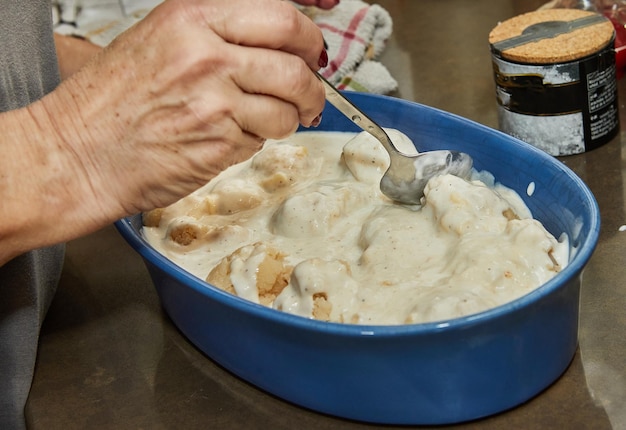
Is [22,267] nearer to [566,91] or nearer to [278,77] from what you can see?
[278,77]

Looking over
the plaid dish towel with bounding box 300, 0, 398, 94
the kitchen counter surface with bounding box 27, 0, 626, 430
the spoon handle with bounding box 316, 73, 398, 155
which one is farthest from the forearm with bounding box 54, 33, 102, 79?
the spoon handle with bounding box 316, 73, 398, 155

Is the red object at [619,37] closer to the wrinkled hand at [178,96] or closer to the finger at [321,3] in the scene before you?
A: the finger at [321,3]

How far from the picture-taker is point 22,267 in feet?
3.59

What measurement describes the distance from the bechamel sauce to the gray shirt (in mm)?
153

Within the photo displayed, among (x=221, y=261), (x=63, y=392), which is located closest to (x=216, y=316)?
(x=221, y=261)


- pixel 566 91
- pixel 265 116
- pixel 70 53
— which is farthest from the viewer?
pixel 70 53

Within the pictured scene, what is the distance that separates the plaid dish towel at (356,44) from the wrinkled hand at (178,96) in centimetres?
71

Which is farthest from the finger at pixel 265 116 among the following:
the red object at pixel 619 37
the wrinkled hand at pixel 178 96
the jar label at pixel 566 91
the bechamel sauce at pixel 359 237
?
the red object at pixel 619 37

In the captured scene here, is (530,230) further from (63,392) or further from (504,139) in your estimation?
(63,392)

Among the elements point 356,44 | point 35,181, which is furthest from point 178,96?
point 356,44

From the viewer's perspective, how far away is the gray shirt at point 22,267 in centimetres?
105

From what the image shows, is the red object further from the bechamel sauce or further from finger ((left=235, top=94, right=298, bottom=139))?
finger ((left=235, top=94, right=298, bottom=139))

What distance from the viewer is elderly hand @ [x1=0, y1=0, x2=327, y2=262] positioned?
88 centimetres

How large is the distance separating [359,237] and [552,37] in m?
0.45
